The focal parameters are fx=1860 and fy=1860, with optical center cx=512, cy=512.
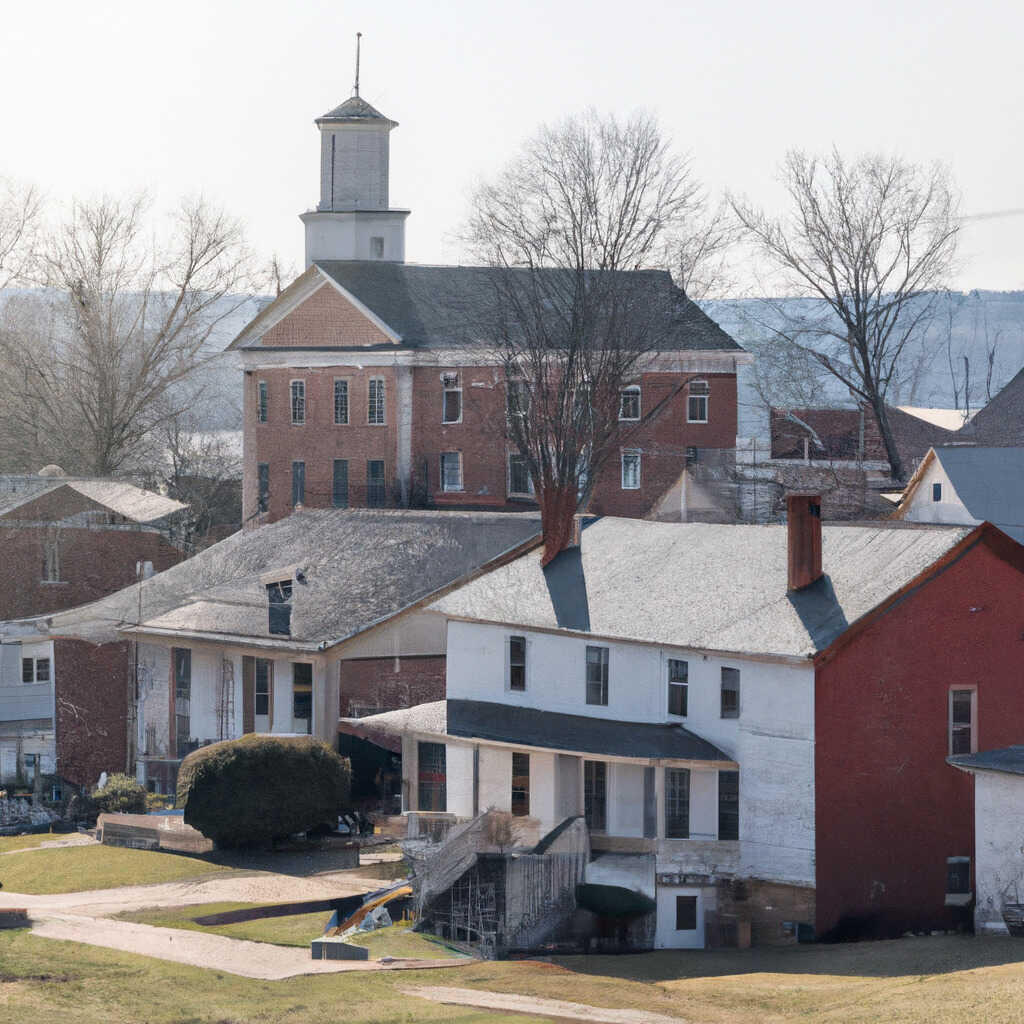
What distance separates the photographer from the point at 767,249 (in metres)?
74.8

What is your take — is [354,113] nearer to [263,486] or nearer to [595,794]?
[263,486]

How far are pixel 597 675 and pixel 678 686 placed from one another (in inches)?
102

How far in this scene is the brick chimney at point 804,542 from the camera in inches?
1430

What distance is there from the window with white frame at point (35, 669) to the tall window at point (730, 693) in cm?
2583

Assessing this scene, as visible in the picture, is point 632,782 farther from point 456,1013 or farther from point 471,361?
point 471,361

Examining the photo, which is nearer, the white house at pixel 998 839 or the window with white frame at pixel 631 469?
the white house at pixel 998 839

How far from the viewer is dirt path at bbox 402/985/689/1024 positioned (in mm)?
26891

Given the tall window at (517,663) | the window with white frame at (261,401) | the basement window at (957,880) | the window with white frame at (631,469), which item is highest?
the window with white frame at (261,401)

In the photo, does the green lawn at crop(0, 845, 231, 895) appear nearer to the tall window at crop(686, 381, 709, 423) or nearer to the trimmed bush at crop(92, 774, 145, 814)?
the trimmed bush at crop(92, 774, 145, 814)

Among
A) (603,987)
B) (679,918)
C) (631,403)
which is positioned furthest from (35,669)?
(603,987)

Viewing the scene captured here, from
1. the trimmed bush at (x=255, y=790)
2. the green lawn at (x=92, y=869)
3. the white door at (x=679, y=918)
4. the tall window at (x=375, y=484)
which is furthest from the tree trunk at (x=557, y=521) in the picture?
the tall window at (x=375, y=484)

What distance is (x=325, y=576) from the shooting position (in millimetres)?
50844

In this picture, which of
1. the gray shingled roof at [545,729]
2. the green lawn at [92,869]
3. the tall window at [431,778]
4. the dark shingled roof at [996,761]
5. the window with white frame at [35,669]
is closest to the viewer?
the dark shingled roof at [996,761]

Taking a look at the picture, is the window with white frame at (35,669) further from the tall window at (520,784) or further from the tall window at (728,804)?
the tall window at (728,804)
